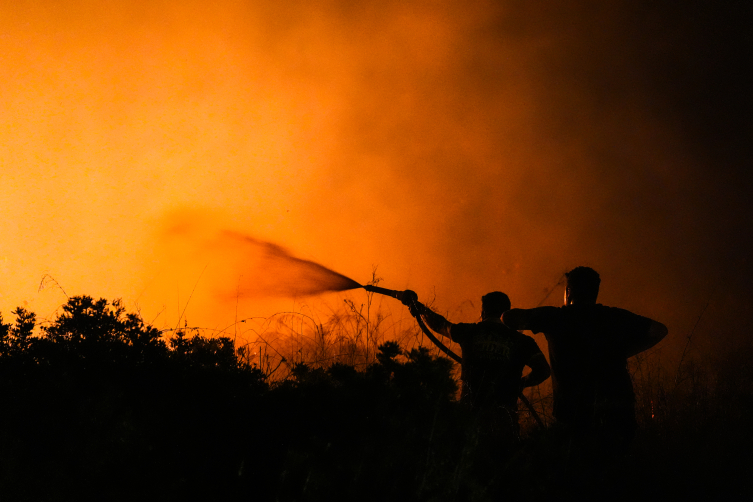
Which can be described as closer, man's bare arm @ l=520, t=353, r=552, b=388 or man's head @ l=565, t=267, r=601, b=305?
man's head @ l=565, t=267, r=601, b=305

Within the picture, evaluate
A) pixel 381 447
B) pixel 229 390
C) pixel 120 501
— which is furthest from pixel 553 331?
pixel 120 501

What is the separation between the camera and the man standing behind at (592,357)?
302 centimetres

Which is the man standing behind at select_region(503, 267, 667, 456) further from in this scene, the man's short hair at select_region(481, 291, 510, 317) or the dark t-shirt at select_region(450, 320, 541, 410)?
the man's short hair at select_region(481, 291, 510, 317)

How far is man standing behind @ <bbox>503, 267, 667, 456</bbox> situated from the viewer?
3.02 meters

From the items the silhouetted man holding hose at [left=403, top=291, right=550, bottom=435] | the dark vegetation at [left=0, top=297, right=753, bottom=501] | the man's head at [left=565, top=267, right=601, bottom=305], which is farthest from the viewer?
the silhouetted man holding hose at [left=403, top=291, right=550, bottom=435]

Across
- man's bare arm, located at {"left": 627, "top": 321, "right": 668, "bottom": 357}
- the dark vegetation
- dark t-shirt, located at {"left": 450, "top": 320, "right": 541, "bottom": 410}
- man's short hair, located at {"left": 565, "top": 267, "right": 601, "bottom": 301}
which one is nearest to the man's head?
man's short hair, located at {"left": 565, "top": 267, "right": 601, "bottom": 301}

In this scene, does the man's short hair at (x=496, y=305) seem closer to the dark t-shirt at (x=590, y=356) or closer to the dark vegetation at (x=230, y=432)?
the dark t-shirt at (x=590, y=356)

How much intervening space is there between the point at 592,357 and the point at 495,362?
0.70 metres

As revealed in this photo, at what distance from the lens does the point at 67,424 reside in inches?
92.7

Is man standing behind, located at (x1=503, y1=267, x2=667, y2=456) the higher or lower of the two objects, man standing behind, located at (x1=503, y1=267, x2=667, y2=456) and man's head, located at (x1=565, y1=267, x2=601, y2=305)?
the lower

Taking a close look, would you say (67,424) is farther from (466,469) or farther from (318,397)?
(466,469)

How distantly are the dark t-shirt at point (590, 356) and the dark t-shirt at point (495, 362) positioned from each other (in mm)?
336

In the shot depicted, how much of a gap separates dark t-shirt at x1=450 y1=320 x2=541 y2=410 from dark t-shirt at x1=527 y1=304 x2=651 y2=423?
1.10 ft

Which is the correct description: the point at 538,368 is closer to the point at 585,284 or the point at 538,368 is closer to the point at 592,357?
the point at 592,357
